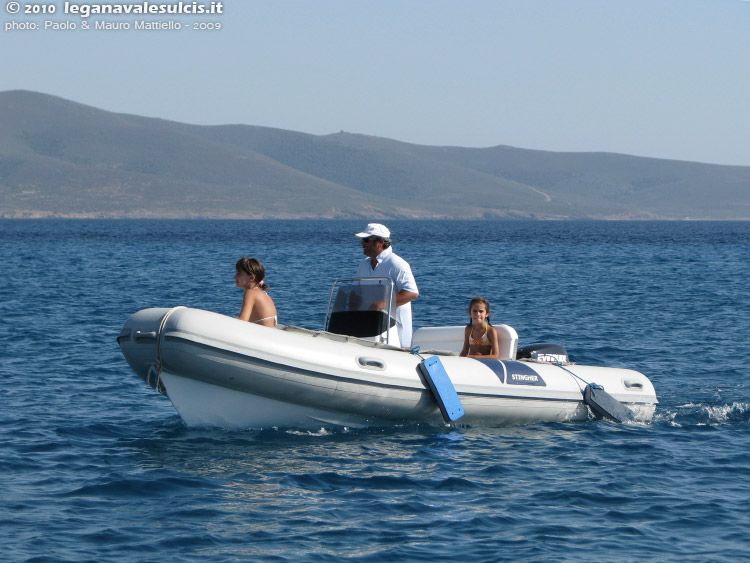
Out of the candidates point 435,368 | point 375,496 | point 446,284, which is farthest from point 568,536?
point 446,284

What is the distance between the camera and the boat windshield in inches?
380

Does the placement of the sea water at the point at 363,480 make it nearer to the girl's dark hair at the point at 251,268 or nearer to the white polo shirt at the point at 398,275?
the white polo shirt at the point at 398,275

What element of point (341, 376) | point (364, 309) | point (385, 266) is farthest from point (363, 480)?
point (385, 266)

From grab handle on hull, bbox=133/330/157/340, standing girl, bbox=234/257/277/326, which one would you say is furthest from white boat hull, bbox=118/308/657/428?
standing girl, bbox=234/257/277/326

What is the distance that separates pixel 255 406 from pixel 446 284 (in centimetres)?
2320

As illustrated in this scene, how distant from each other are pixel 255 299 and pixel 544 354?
10.5ft

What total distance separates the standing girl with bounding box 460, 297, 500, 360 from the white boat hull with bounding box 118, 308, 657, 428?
260 millimetres

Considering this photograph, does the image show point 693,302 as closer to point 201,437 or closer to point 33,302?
point 33,302

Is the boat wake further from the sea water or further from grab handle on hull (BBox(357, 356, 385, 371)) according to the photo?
grab handle on hull (BBox(357, 356, 385, 371))

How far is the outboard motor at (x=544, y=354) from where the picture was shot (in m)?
10.7

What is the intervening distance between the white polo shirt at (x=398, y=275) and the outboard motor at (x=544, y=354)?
1451 millimetres

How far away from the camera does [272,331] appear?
8.95 metres

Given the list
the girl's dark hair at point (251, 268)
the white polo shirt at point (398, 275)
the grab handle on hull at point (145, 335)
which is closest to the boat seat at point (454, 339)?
the white polo shirt at point (398, 275)

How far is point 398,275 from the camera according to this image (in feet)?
31.4
